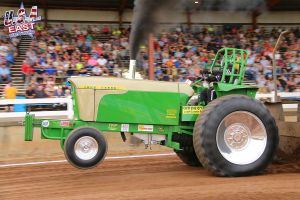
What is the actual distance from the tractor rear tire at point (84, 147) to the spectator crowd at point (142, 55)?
242 inches

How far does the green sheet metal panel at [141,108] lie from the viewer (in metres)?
5.46

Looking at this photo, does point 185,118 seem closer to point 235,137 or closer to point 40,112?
point 235,137

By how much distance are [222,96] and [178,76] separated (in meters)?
8.89

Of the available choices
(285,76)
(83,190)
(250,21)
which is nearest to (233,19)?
(250,21)

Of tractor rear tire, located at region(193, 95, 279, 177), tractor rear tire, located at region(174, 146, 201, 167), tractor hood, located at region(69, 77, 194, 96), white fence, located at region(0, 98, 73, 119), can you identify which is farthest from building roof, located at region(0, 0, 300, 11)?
tractor rear tire, located at region(193, 95, 279, 177)

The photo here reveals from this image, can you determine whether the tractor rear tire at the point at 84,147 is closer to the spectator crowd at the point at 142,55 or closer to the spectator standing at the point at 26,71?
the spectator crowd at the point at 142,55

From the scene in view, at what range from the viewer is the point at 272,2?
773 inches

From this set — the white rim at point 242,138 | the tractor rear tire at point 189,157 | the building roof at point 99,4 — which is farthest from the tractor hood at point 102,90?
the building roof at point 99,4

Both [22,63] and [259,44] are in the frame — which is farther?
[259,44]

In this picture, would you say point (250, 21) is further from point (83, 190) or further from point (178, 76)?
point (83, 190)

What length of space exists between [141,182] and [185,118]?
94 centimetres

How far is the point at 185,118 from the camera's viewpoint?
18.3 ft

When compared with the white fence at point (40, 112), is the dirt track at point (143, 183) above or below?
below

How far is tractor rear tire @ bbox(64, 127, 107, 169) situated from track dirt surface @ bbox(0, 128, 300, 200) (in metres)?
0.28
